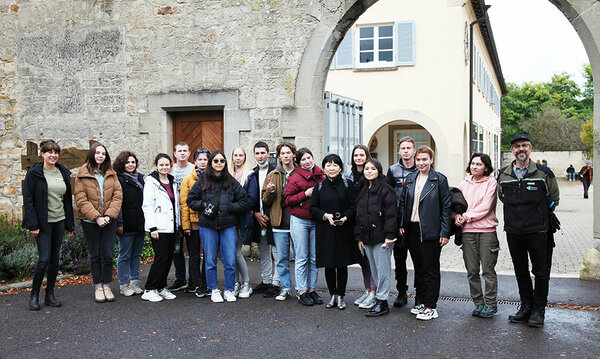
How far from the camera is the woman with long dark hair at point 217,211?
6277 mm

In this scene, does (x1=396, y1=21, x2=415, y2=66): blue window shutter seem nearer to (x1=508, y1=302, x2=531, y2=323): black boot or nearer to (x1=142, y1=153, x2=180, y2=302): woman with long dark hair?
(x1=142, y1=153, x2=180, y2=302): woman with long dark hair

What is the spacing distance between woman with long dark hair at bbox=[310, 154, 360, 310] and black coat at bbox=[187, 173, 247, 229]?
92 centimetres

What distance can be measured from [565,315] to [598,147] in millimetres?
Result: 2452

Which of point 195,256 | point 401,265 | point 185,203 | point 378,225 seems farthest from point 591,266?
point 185,203

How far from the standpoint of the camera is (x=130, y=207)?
6617 mm

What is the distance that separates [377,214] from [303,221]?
889 mm

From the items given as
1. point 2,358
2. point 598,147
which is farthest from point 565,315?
point 2,358

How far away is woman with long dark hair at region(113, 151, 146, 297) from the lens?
6.60 m

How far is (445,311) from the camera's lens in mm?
5883

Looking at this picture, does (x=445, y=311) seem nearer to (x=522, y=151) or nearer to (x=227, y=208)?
(x=522, y=151)

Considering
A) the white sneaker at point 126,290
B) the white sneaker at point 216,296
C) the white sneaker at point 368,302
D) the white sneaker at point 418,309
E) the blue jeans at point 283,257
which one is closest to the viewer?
the white sneaker at point 418,309

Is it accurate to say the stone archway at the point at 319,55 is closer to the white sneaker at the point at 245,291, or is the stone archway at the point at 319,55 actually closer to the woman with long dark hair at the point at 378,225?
the white sneaker at the point at 245,291

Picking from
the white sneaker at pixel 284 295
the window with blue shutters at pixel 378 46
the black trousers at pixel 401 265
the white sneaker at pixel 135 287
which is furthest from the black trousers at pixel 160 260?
the window with blue shutters at pixel 378 46

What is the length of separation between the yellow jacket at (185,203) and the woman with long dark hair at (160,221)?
0.09m
